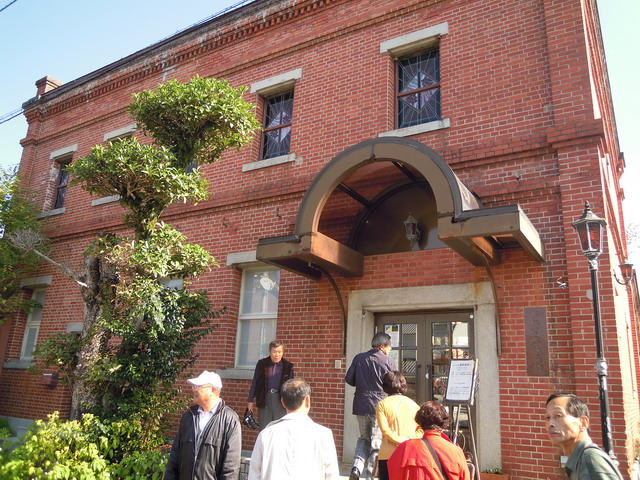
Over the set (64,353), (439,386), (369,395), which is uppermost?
(64,353)

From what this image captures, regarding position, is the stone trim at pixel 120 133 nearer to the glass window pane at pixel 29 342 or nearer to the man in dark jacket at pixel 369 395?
the glass window pane at pixel 29 342

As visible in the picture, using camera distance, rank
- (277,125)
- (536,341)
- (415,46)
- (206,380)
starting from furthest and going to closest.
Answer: (277,125) → (415,46) → (536,341) → (206,380)

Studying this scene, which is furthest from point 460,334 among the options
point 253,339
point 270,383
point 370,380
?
point 253,339

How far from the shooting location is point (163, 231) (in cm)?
692

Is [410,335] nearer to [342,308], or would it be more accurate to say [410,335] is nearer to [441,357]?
[441,357]

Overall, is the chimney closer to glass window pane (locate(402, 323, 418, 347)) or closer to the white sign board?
glass window pane (locate(402, 323, 418, 347))

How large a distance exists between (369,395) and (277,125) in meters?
6.08

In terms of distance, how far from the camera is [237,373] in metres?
8.71

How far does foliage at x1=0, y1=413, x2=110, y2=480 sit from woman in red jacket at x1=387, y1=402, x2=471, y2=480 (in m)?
3.52

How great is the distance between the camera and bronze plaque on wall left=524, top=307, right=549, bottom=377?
623 centimetres

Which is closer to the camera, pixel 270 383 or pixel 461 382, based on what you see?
pixel 461 382

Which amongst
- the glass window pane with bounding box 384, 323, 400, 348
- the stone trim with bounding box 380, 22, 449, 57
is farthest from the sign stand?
the stone trim with bounding box 380, 22, 449, 57

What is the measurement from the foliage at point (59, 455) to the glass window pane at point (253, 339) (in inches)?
132

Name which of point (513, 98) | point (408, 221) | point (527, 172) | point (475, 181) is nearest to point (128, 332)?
point (408, 221)
